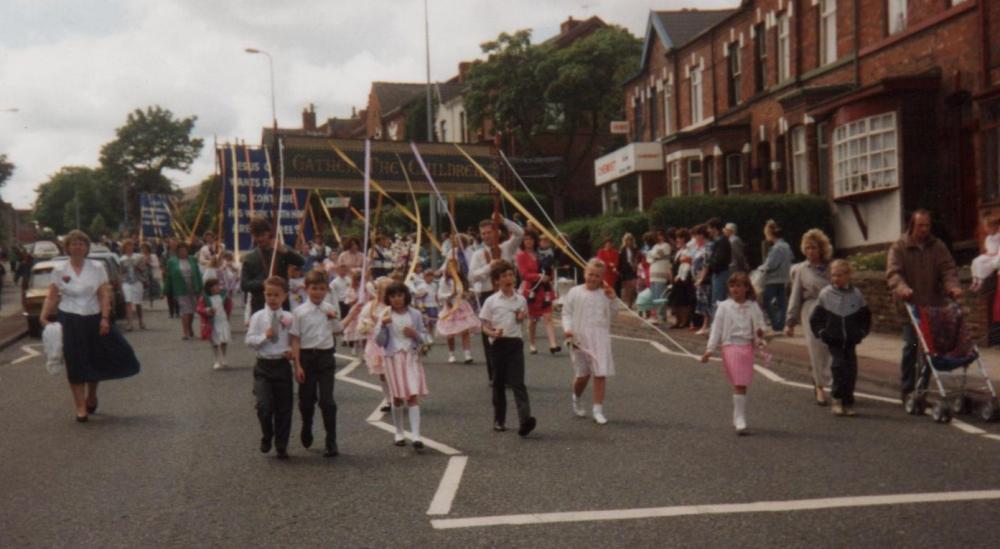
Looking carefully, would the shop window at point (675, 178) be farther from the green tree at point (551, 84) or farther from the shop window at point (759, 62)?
the green tree at point (551, 84)

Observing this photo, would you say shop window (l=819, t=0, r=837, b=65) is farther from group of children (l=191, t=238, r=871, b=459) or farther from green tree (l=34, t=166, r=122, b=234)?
green tree (l=34, t=166, r=122, b=234)

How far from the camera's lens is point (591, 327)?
1083 centimetres

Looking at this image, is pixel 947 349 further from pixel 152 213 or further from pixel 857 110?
pixel 152 213

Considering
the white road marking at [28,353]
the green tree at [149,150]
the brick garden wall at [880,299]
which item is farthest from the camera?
the green tree at [149,150]

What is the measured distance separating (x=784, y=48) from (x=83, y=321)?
24701mm

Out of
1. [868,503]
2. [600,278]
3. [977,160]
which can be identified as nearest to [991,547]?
[868,503]

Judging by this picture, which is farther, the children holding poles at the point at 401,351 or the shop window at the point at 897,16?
the shop window at the point at 897,16

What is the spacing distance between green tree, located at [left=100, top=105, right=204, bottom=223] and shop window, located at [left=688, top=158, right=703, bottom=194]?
81559 millimetres

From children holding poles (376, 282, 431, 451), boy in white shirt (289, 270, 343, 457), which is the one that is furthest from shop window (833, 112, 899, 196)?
boy in white shirt (289, 270, 343, 457)

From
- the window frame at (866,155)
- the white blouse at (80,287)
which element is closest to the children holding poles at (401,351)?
the white blouse at (80,287)

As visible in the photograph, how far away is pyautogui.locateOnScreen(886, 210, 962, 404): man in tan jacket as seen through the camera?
35.2 feet

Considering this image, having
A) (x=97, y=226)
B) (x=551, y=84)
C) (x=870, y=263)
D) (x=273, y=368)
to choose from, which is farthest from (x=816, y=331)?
(x=97, y=226)

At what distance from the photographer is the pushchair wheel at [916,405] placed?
10.6 metres

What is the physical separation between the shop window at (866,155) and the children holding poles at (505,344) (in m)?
16.4
